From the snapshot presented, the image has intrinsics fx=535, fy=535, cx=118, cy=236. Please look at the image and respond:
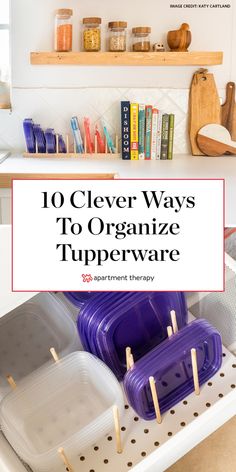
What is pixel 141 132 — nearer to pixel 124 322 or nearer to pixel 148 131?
pixel 148 131

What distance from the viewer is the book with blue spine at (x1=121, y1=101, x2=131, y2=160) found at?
2.49 m

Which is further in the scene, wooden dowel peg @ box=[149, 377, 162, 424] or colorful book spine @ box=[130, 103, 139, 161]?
colorful book spine @ box=[130, 103, 139, 161]

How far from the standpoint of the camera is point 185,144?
2643 millimetres

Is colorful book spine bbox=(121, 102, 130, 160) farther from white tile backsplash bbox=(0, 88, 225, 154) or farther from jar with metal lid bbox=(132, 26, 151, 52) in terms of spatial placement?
jar with metal lid bbox=(132, 26, 151, 52)

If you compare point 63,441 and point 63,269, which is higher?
point 63,269

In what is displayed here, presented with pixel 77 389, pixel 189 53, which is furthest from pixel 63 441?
pixel 189 53

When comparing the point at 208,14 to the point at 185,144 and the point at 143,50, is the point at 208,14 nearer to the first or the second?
the point at 143,50

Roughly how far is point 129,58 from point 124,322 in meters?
1.66

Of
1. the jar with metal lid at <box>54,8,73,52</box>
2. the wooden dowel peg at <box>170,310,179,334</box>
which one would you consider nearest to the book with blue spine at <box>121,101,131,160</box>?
the jar with metal lid at <box>54,8,73,52</box>

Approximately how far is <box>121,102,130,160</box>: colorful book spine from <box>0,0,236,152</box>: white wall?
0.35 feet

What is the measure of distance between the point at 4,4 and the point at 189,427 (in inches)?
90.0

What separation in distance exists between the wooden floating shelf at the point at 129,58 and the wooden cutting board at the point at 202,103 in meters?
0.19

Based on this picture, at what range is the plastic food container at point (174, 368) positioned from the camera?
0.87 metres

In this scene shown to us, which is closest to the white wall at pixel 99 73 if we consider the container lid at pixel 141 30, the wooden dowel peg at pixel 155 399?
the container lid at pixel 141 30
